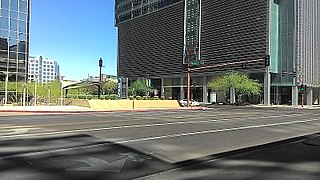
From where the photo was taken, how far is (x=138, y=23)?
431 ft

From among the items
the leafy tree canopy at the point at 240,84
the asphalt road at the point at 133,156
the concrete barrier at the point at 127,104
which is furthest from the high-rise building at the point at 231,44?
the asphalt road at the point at 133,156

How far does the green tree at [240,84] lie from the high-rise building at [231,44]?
2.41m

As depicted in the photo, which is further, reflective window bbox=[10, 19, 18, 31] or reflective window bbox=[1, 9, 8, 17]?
reflective window bbox=[10, 19, 18, 31]

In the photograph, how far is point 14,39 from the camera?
56.1 meters

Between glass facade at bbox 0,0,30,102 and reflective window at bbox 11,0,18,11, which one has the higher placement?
reflective window at bbox 11,0,18,11

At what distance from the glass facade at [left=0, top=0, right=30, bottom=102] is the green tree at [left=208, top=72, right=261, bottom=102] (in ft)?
152

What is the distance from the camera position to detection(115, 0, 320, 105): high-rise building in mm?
88375

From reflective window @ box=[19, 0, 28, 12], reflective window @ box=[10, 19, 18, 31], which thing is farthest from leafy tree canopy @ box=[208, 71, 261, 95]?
reflective window @ box=[10, 19, 18, 31]

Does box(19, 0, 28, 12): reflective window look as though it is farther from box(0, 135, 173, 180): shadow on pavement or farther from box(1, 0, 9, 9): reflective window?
box(0, 135, 173, 180): shadow on pavement

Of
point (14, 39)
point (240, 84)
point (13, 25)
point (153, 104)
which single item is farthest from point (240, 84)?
point (13, 25)

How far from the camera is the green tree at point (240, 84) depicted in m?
85.4

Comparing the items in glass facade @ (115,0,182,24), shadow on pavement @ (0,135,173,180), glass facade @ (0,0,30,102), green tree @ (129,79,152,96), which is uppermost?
glass facade @ (115,0,182,24)

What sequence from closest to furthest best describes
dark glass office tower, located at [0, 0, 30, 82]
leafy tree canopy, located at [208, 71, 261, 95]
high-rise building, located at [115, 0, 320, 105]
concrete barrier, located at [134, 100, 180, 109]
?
1. concrete barrier, located at [134, 100, 180, 109]
2. dark glass office tower, located at [0, 0, 30, 82]
3. leafy tree canopy, located at [208, 71, 261, 95]
4. high-rise building, located at [115, 0, 320, 105]

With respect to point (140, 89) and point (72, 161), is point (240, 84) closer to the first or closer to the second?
point (140, 89)
